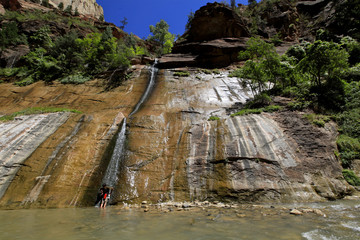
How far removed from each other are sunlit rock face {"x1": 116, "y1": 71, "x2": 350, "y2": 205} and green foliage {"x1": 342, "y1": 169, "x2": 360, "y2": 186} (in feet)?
1.12

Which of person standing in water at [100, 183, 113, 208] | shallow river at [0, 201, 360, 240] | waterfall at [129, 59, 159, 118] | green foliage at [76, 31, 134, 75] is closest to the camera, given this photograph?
shallow river at [0, 201, 360, 240]

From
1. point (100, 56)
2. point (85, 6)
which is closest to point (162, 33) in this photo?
point (100, 56)

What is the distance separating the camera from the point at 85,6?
93375 millimetres

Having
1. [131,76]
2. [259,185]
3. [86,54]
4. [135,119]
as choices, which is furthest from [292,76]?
[86,54]

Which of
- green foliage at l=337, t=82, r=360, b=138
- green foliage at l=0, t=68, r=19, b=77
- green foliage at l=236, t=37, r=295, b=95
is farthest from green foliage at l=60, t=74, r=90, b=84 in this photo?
Answer: green foliage at l=337, t=82, r=360, b=138

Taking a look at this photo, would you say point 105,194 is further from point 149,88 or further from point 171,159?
point 149,88

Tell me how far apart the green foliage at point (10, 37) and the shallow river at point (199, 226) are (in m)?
40.4

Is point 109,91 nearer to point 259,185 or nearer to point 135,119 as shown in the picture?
point 135,119

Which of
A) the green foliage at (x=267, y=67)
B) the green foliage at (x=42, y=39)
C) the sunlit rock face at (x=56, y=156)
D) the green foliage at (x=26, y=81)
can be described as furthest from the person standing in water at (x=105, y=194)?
the green foliage at (x=42, y=39)

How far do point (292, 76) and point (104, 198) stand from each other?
18.1 meters

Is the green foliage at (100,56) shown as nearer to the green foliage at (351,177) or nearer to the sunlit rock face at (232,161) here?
the sunlit rock face at (232,161)

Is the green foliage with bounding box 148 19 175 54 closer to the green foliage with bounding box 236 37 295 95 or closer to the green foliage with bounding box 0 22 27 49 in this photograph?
the green foliage with bounding box 0 22 27 49

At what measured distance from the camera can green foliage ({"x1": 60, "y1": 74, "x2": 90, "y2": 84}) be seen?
22.5 m

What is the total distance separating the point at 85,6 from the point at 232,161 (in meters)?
114
